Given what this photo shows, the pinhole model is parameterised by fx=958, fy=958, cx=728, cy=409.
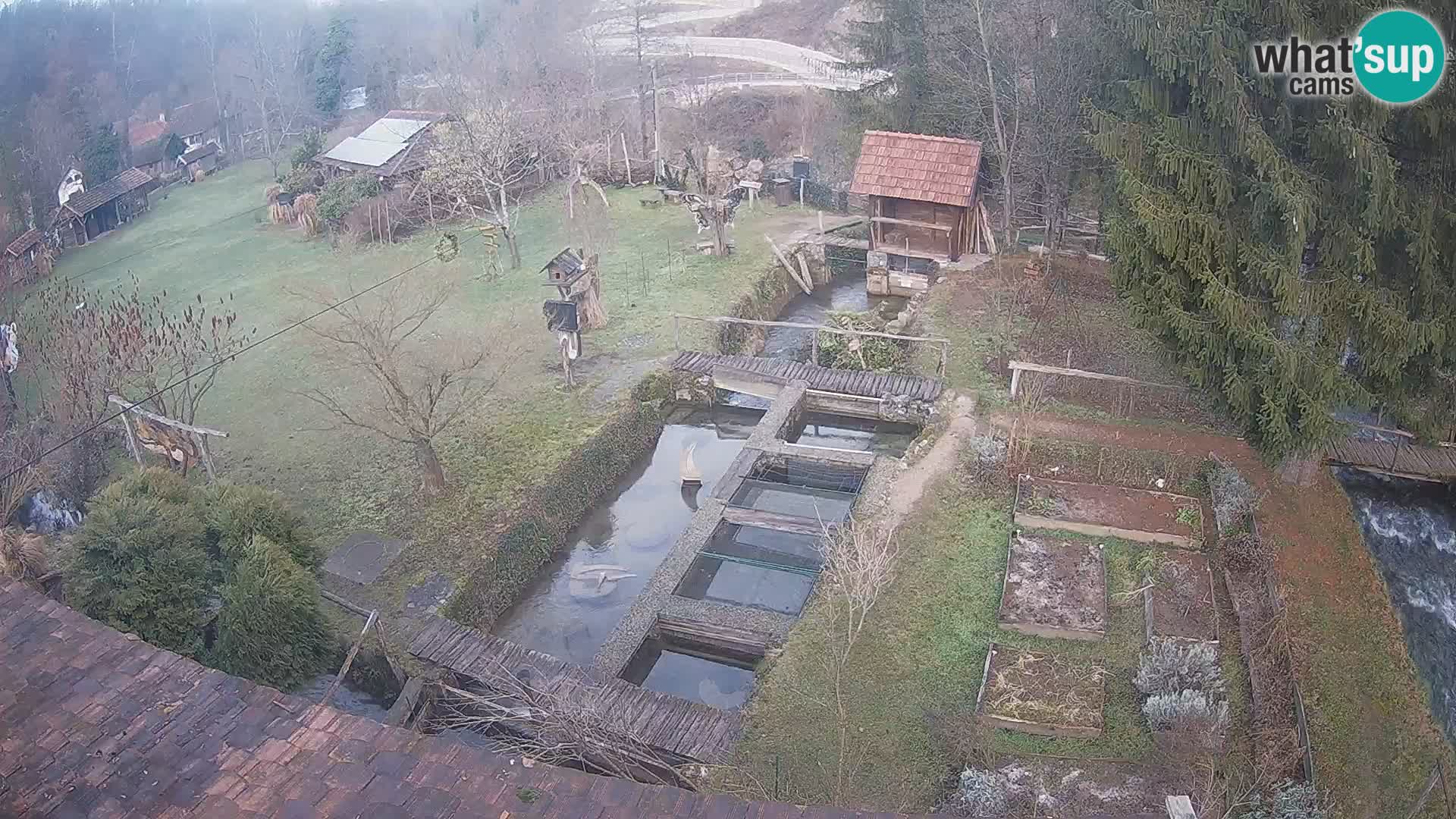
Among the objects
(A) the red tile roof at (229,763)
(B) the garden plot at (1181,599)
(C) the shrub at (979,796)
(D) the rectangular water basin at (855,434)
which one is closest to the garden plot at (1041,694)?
(C) the shrub at (979,796)

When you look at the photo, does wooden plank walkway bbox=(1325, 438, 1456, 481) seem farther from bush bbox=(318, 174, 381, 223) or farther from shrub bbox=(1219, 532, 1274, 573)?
bush bbox=(318, 174, 381, 223)

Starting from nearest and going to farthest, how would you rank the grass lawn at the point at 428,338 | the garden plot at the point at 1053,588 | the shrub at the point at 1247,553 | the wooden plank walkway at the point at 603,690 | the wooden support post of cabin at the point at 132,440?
Answer: the wooden plank walkway at the point at 603,690 → the garden plot at the point at 1053,588 → the shrub at the point at 1247,553 → the grass lawn at the point at 428,338 → the wooden support post of cabin at the point at 132,440

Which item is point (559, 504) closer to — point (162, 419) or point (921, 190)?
point (162, 419)

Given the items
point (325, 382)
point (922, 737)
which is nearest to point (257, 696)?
point (922, 737)

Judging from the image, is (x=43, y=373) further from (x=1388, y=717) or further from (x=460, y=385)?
(x=1388, y=717)

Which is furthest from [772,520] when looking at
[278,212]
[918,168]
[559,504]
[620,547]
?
[278,212]

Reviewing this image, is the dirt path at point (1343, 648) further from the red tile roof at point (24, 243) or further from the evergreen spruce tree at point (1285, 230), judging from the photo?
the red tile roof at point (24, 243)

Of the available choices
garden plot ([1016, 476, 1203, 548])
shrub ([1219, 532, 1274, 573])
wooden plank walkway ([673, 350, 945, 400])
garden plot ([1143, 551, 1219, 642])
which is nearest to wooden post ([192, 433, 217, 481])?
wooden plank walkway ([673, 350, 945, 400])
